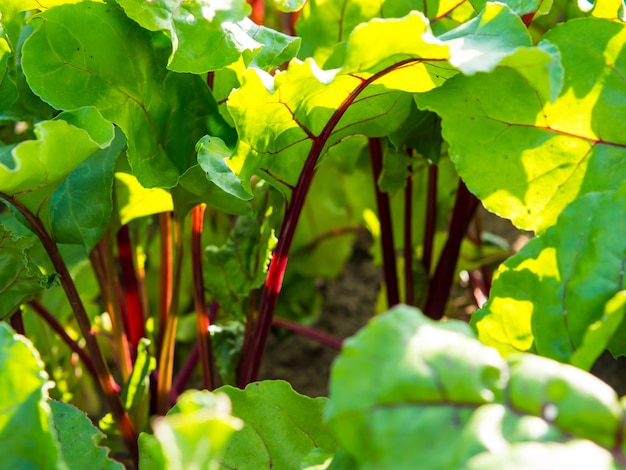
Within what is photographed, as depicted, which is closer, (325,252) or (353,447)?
(353,447)

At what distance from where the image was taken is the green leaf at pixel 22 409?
1.97ft

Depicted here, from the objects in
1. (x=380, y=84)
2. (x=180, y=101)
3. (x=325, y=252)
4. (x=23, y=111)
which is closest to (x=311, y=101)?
(x=380, y=84)

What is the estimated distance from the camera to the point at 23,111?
97cm

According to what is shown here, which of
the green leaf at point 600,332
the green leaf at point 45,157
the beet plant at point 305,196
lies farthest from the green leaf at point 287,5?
the green leaf at point 600,332

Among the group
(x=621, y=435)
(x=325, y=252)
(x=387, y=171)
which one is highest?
(x=621, y=435)

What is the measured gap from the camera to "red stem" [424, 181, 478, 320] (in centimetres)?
109

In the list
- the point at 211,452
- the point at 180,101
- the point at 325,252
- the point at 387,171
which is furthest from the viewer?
the point at 325,252

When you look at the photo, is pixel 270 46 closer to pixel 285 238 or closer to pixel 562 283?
pixel 285 238

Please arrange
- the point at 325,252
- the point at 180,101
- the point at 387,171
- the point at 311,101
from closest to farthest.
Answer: the point at 311,101, the point at 180,101, the point at 387,171, the point at 325,252

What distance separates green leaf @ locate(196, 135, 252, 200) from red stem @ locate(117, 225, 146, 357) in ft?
1.25

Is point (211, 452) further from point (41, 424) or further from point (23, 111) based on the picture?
point (23, 111)

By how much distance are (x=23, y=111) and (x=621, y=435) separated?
0.78m

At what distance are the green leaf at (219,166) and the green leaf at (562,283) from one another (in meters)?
0.27

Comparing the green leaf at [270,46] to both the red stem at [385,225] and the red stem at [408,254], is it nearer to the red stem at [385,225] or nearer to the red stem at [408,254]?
the red stem at [385,225]
